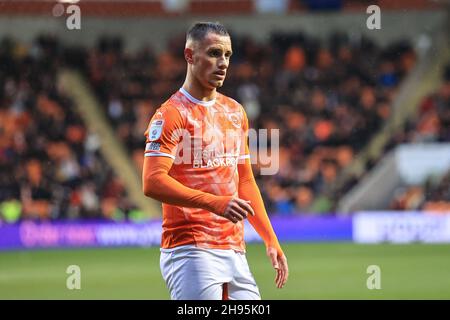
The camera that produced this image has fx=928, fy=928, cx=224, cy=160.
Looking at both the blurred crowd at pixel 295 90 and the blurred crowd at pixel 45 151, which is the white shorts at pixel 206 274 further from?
the blurred crowd at pixel 295 90

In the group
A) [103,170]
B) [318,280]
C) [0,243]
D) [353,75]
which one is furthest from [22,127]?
[318,280]

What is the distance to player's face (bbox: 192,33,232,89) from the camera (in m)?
5.39

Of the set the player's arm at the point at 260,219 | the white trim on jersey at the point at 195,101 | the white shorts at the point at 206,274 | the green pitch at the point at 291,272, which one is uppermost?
the white trim on jersey at the point at 195,101

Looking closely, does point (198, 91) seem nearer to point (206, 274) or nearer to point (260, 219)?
point (260, 219)

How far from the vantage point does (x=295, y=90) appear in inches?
1083

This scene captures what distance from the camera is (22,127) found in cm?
2467

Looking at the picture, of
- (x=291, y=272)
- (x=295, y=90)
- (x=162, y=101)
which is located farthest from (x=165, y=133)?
(x=295, y=90)

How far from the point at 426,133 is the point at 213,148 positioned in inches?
785

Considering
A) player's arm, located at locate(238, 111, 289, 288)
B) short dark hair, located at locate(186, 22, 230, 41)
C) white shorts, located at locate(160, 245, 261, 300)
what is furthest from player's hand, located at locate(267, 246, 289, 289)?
short dark hair, located at locate(186, 22, 230, 41)

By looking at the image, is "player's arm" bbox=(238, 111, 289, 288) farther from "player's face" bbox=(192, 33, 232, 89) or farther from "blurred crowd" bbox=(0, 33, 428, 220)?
"blurred crowd" bbox=(0, 33, 428, 220)

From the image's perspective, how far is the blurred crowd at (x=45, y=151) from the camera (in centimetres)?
2222

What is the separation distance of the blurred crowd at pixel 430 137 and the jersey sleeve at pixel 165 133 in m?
17.6

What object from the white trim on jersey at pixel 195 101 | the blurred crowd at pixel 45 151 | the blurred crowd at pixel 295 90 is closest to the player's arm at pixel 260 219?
the white trim on jersey at pixel 195 101

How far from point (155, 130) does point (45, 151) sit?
19322mm
